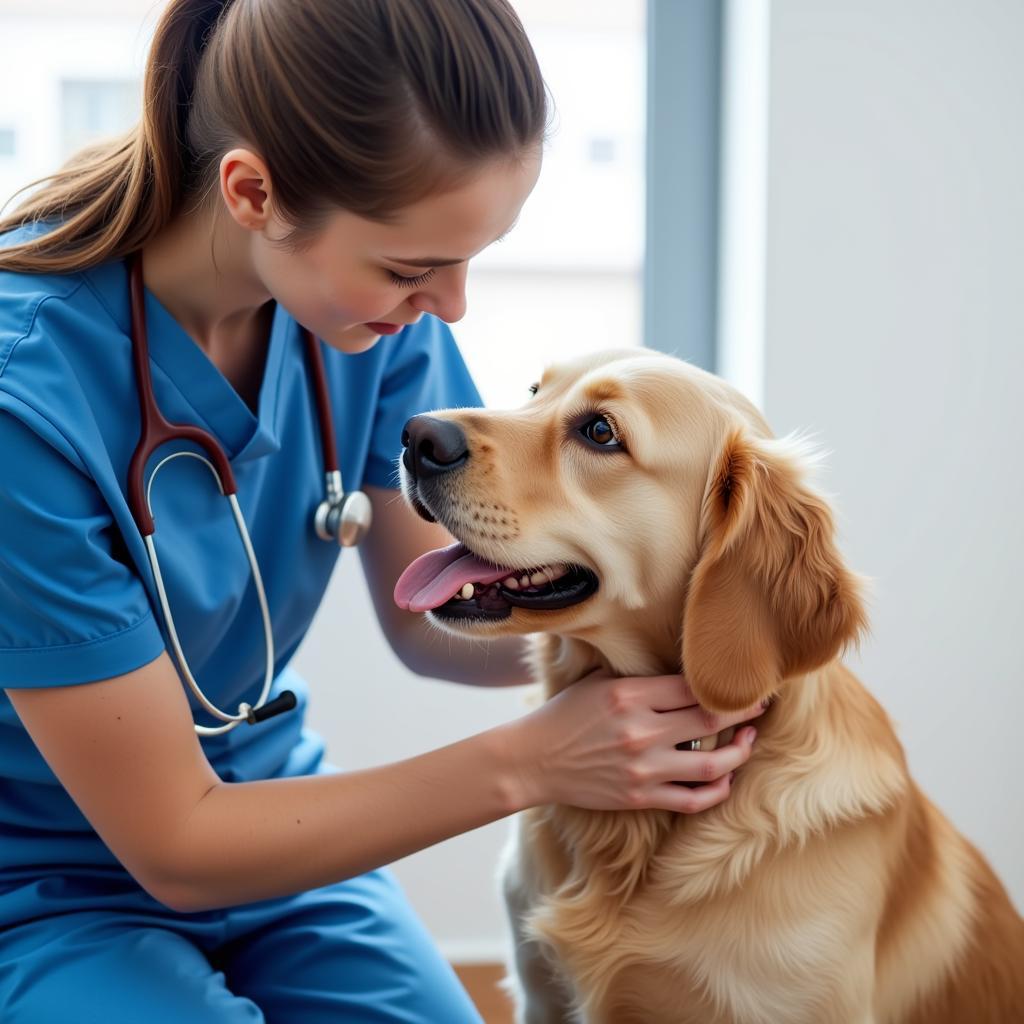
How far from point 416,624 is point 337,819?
0.39 metres

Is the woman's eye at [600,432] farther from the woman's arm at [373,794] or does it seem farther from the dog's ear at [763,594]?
the woman's arm at [373,794]

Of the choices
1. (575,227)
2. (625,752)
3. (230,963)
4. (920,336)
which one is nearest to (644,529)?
(625,752)

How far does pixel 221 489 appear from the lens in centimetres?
114

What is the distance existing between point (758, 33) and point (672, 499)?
3.05 feet

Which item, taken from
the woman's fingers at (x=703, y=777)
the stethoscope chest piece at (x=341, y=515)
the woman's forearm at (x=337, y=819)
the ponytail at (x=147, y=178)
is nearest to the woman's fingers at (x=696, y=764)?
the woman's fingers at (x=703, y=777)

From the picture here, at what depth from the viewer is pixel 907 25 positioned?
1612mm

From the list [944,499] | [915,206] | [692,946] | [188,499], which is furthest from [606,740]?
[915,206]

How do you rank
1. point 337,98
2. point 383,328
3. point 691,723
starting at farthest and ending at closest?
1. point 383,328
2. point 691,723
3. point 337,98

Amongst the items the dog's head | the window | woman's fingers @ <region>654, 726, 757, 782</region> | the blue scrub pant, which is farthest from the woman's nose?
the window

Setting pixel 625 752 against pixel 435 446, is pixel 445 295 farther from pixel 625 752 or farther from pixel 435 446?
pixel 625 752

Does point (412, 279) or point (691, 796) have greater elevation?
→ point (412, 279)

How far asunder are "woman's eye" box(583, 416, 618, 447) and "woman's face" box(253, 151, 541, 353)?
0.18 m

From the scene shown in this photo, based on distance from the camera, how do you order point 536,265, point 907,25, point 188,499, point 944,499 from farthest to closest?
point 536,265
point 944,499
point 907,25
point 188,499

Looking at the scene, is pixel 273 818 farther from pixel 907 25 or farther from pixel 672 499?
pixel 907 25
